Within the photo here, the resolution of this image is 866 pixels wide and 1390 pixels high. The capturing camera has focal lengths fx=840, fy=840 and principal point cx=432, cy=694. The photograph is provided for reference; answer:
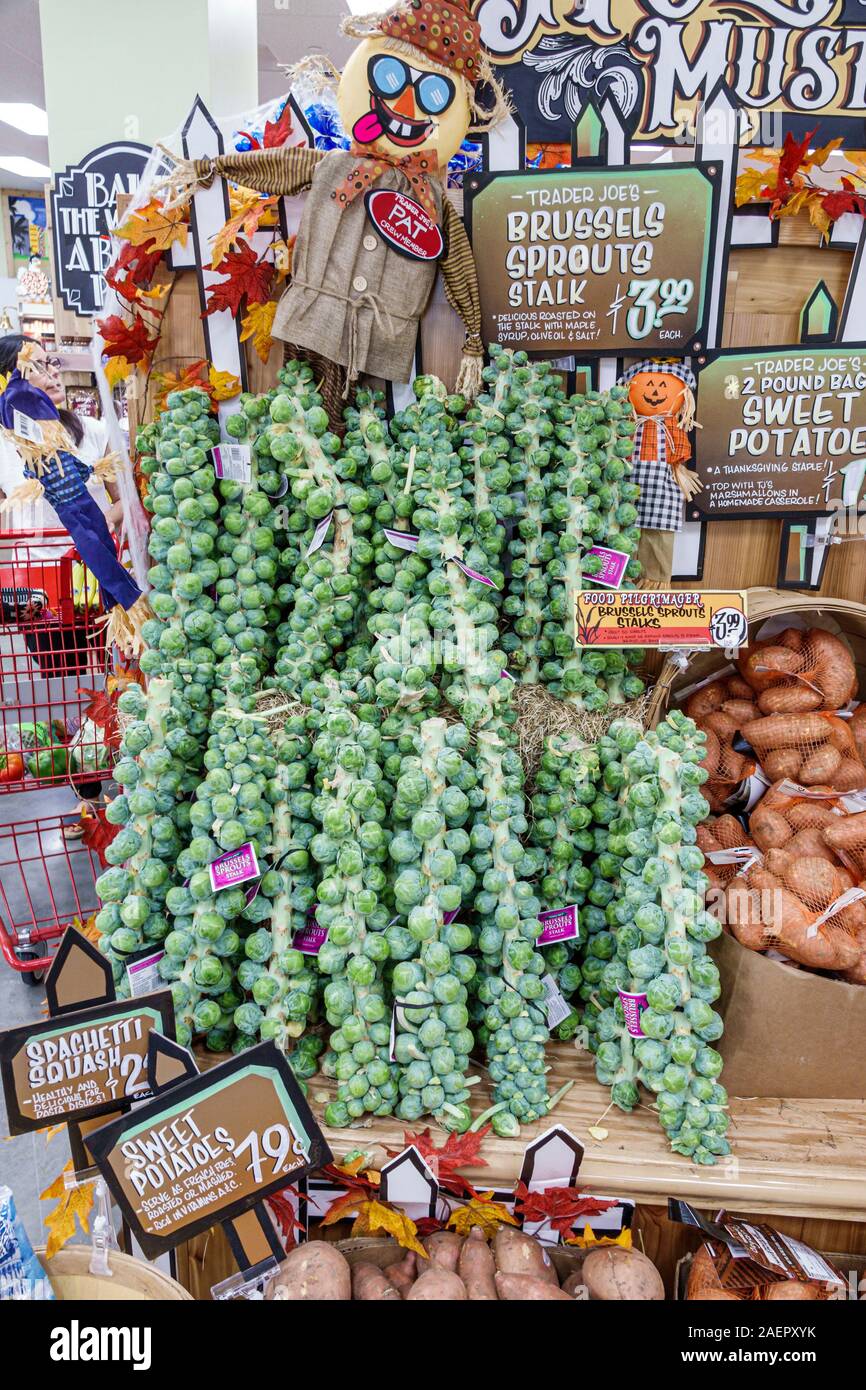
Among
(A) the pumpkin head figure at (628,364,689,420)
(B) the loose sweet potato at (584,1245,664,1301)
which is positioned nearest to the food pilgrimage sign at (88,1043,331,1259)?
(B) the loose sweet potato at (584,1245,664,1301)

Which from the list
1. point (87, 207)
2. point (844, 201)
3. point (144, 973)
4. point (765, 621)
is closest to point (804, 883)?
point (765, 621)

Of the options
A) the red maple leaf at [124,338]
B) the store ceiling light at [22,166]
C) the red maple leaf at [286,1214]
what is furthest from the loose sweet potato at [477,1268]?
the store ceiling light at [22,166]

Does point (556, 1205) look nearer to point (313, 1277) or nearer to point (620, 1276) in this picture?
point (620, 1276)

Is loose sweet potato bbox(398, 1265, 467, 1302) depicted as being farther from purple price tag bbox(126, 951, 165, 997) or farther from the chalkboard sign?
the chalkboard sign

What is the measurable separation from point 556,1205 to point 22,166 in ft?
43.4

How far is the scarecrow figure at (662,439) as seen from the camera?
5.34ft

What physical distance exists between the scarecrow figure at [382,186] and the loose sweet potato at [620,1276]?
146 centimetres

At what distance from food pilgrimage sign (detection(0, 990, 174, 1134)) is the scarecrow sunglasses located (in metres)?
1.46

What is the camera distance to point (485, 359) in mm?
1624

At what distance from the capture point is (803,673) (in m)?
1.71

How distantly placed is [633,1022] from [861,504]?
114 cm
